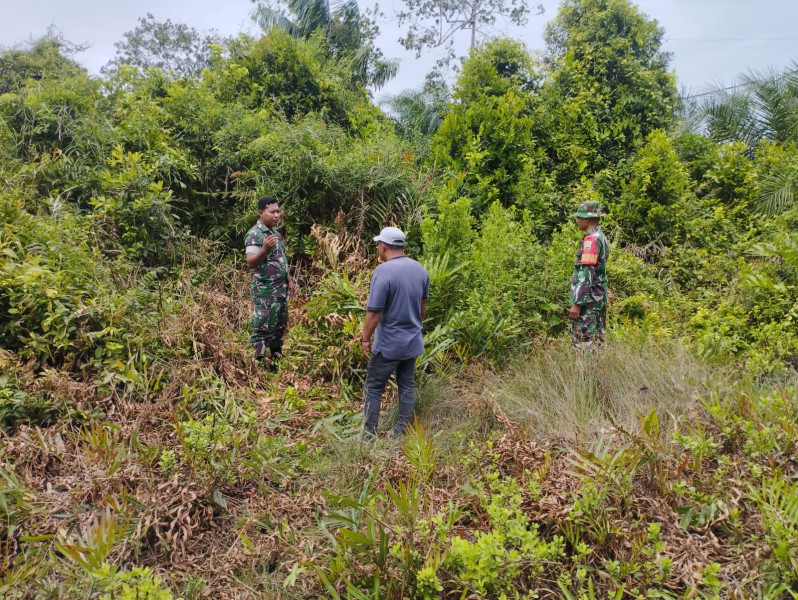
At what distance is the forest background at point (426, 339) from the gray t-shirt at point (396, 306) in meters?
0.71

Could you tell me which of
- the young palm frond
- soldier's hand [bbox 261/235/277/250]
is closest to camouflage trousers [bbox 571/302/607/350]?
soldier's hand [bbox 261/235/277/250]

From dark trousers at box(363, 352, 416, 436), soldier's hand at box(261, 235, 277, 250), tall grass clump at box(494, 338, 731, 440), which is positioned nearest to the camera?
tall grass clump at box(494, 338, 731, 440)

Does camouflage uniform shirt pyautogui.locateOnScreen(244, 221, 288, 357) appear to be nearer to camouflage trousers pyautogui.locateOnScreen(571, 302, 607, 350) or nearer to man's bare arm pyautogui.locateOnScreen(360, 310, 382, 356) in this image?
Result: man's bare arm pyautogui.locateOnScreen(360, 310, 382, 356)

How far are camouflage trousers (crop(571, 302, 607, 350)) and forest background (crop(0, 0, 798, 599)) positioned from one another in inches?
8.7

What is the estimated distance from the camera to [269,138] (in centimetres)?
706

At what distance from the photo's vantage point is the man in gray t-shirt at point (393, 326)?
4059 mm

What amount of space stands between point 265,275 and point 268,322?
1.55ft

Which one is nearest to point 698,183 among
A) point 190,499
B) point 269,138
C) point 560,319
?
point 560,319

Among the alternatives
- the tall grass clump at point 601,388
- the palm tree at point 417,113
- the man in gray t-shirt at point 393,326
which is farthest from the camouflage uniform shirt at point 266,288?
the palm tree at point 417,113

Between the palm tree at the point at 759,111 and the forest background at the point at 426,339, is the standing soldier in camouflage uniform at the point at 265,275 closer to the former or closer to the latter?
the forest background at the point at 426,339

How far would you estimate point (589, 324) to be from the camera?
534 cm

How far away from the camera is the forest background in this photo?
2.77 m

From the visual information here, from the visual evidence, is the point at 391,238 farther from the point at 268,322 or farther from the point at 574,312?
the point at 574,312

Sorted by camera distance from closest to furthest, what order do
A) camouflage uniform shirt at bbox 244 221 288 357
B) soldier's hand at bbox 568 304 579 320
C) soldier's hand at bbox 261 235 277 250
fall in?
soldier's hand at bbox 261 235 277 250, camouflage uniform shirt at bbox 244 221 288 357, soldier's hand at bbox 568 304 579 320
